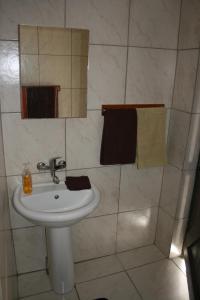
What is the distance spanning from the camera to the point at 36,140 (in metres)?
1.72

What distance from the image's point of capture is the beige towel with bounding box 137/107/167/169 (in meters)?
1.89

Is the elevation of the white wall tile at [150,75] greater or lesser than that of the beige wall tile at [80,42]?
lesser

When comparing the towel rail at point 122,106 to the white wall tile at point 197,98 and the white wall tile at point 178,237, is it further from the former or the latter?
the white wall tile at point 178,237

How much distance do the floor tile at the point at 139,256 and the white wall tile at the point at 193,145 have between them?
2.88 feet

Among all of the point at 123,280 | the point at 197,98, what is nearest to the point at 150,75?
the point at 197,98

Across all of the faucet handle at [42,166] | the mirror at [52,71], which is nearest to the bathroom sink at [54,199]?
the faucet handle at [42,166]

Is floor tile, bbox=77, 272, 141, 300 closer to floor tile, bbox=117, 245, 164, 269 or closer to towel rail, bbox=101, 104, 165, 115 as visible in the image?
floor tile, bbox=117, 245, 164, 269

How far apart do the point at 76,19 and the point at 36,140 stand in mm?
807

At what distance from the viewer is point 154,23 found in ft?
5.86

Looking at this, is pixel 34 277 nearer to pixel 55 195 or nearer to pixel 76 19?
pixel 55 195

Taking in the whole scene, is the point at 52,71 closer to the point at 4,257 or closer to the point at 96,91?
the point at 96,91

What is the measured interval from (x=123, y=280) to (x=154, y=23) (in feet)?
6.28

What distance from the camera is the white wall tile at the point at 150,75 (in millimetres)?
1821

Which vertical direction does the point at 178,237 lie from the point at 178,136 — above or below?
below
